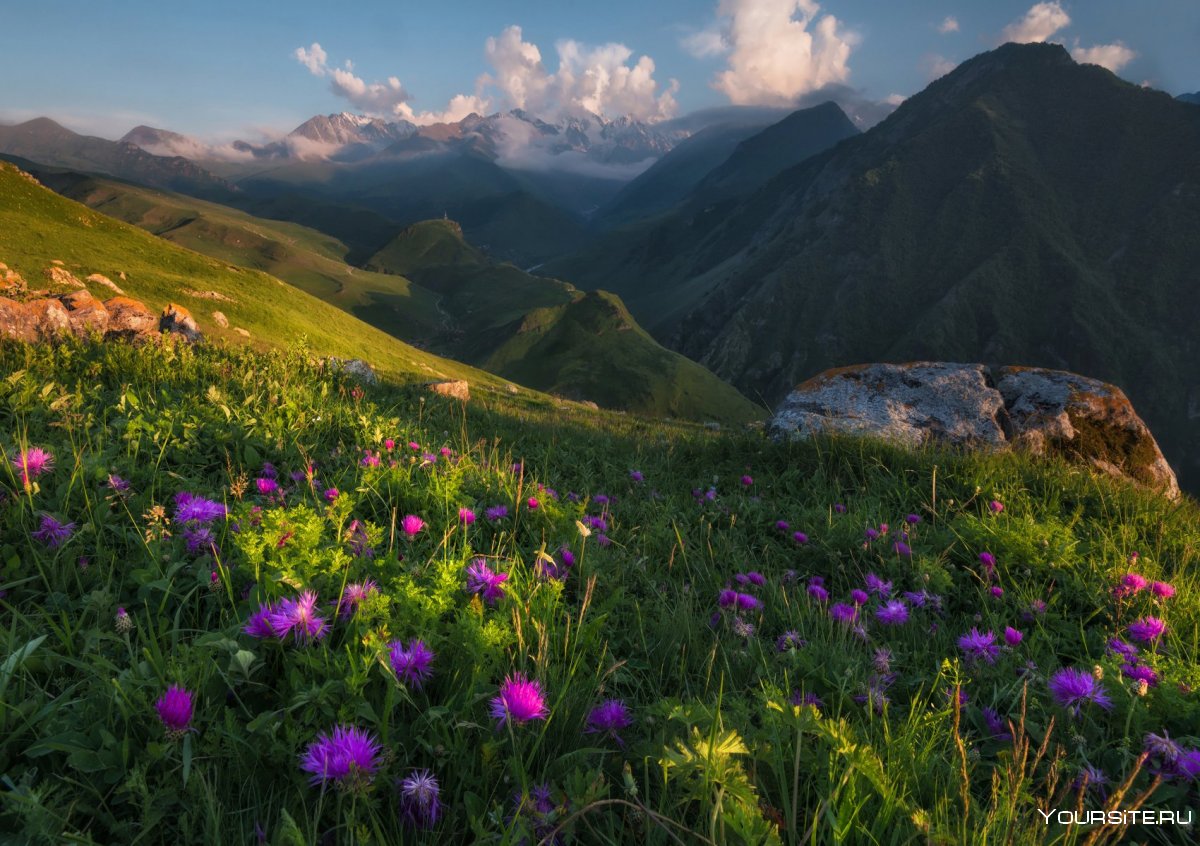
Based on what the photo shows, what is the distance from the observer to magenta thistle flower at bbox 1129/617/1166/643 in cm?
329

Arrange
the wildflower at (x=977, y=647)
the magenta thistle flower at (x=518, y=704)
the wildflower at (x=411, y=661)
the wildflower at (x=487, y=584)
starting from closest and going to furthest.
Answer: the magenta thistle flower at (x=518, y=704) → the wildflower at (x=411, y=661) → the wildflower at (x=487, y=584) → the wildflower at (x=977, y=647)

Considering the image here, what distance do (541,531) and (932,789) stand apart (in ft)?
8.70

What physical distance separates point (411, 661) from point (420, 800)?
48 centimetres

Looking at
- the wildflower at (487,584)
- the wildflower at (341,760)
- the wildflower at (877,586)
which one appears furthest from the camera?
the wildflower at (877,586)

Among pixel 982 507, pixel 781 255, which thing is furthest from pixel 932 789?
pixel 781 255

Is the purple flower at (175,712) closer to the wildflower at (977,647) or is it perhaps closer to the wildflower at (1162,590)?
the wildflower at (977,647)

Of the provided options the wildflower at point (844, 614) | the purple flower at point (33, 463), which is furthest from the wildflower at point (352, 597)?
the wildflower at point (844, 614)

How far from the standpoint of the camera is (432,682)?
2.26 metres

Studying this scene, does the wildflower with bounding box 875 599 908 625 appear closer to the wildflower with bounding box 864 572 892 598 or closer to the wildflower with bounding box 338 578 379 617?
the wildflower with bounding box 864 572 892 598

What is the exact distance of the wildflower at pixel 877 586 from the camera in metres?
4.05

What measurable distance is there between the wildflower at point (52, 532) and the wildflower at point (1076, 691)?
4.67 meters

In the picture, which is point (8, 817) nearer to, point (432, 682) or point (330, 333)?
point (432, 682)


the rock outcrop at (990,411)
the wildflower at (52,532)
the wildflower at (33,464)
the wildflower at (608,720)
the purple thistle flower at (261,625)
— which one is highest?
the wildflower at (33,464)

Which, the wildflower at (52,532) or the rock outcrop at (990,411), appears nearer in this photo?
the wildflower at (52,532)
